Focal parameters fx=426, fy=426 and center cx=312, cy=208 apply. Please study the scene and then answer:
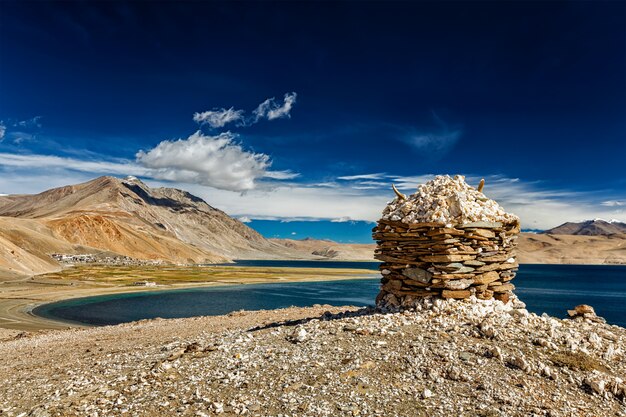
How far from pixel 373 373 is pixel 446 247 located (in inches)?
235

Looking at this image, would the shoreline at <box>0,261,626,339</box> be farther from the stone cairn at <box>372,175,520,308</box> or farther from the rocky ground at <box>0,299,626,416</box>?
the stone cairn at <box>372,175,520,308</box>

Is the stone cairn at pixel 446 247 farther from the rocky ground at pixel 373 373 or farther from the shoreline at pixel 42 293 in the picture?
the shoreline at pixel 42 293

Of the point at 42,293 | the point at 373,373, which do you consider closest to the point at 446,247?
the point at 373,373

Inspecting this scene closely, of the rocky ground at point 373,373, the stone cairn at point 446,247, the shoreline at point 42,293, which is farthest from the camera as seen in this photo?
the shoreline at point 42,293

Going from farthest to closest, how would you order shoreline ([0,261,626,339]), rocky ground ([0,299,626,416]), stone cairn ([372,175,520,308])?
shoreline ([0,261,626,339]) < stone cairn ([372,175,520,308]) < rocky ground ([0,299,626,416])

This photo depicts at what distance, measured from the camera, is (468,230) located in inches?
607

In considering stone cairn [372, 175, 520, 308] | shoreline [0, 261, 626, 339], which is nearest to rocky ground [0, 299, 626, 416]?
stone cairn [372, 175, 520, 308]

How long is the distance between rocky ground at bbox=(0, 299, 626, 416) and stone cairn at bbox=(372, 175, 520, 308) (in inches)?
36.9

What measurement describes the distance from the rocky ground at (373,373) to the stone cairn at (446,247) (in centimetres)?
94

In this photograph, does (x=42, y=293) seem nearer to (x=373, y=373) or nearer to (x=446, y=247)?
(x=446, y=247)

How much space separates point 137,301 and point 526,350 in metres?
78.3

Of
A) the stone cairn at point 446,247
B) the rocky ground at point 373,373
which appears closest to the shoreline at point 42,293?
the rocky ground at point 373,373

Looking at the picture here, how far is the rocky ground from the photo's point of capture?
9633 mm

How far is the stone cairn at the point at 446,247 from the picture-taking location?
1516 cm
